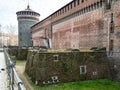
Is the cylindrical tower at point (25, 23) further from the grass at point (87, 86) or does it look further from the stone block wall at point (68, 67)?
the grass at point (87, 86)

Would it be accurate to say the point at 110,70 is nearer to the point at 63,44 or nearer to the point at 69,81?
the point at 69,81

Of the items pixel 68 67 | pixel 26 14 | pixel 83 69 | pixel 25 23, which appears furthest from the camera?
pixel 25 23

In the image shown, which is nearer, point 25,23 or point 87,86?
point 87,86

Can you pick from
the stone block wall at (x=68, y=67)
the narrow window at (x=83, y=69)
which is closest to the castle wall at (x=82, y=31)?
the stone block wall at (x=68, y=67)

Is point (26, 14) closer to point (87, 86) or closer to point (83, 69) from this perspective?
point (83, 69)

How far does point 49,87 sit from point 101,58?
5.17 metres

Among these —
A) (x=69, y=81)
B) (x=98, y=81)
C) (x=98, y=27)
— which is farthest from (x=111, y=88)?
(x=98, y=27)

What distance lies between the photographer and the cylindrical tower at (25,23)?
133 ft

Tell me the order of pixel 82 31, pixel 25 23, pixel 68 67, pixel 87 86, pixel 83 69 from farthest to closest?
pixel 25 23
pixel 82 31
pixel 83 69
pixel 68 67
pixel 87 86

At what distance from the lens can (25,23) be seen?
136 feet

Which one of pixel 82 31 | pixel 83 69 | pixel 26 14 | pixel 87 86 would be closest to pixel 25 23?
pixel 26 14

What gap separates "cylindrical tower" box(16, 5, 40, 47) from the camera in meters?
40.4

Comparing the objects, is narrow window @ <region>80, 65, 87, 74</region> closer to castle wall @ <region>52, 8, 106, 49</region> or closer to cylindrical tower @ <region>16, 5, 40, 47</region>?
castle wall @ <region>52, 8, 106, 49</region>

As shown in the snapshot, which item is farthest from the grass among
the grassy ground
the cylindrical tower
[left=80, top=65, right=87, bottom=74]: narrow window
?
the cylindrical tower
